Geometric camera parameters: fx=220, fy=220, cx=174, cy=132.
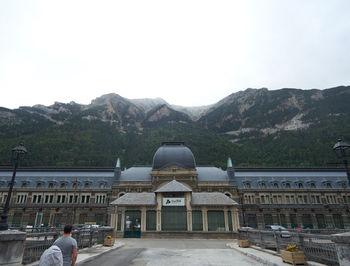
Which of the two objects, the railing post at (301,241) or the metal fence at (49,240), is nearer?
the metal fence at (49,240)

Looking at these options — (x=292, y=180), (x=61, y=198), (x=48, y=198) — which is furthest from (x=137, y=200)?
(x=292, y=180)

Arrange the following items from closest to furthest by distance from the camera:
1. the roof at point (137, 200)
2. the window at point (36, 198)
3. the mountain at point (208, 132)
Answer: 1. the roof at point (137, 200)
2. the window at point (36, 198)
3. the mountain at point (208, 132)

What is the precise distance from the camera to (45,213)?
53.5 meters

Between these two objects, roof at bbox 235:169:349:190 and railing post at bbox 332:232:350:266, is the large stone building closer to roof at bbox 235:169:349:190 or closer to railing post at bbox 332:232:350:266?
roof at bbox 235:169:349:190

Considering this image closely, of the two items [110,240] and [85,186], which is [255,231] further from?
[85,186]

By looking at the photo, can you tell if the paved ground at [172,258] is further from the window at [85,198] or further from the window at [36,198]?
the window at [36,198]

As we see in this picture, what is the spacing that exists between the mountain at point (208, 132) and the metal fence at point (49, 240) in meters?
76.6

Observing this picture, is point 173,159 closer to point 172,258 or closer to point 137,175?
point 137,175

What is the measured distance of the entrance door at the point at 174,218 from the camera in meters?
33.5

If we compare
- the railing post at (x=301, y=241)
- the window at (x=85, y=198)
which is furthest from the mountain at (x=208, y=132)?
the railing post at (x=301, y=241)

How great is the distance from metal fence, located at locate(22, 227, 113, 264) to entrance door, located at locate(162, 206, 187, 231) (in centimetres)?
1054

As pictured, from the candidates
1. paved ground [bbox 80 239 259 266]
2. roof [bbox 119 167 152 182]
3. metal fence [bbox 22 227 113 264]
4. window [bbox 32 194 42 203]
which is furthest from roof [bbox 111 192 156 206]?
window [bbox 32 194 42 203]

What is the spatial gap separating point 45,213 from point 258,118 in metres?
136

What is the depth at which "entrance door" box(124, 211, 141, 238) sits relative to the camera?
1283 inches
